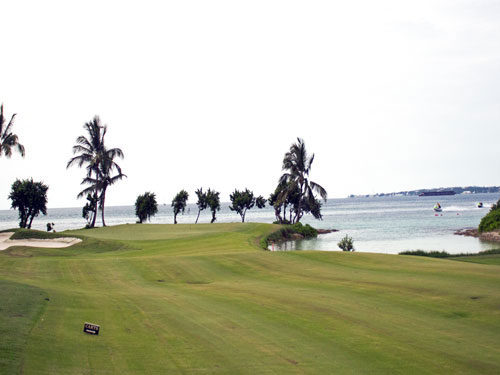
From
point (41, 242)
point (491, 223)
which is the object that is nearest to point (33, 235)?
point (41, 242)

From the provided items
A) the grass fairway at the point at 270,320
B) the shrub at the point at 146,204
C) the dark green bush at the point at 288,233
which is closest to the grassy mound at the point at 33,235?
the grass fairway at the point at 270,320

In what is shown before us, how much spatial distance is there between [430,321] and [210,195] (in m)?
74.9

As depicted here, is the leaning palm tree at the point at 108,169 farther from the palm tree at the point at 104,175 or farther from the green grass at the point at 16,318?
the green grass at the point at 16,318

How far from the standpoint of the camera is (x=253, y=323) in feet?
37.3

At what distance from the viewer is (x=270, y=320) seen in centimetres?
1170

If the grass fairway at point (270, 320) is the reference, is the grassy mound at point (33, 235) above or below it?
above

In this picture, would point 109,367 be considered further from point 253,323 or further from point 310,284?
point 310,284

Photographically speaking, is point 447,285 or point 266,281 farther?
point 266,281

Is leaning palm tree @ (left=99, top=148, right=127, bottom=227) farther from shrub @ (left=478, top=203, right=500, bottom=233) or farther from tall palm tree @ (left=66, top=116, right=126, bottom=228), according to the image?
shrub @ (left=478, top=203, right=500, bottom=233)

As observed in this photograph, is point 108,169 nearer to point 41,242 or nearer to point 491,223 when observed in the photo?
point 41,242

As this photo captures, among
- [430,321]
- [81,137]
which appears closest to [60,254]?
[430,321]

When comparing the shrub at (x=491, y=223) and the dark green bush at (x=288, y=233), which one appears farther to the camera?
the shrub at (x=491, y=223)

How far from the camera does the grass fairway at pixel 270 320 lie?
8344 mm

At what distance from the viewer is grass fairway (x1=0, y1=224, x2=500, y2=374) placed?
8.34 m
